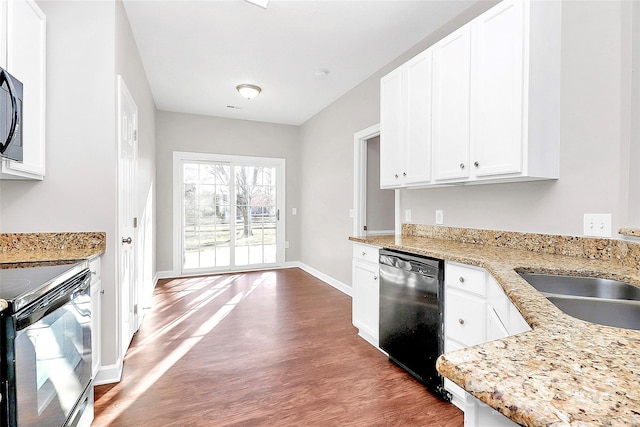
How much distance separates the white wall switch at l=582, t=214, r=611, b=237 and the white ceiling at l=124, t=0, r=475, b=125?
1.82m

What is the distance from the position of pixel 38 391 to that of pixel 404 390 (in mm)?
1912

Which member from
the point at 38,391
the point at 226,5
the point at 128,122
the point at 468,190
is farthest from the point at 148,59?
the point at 468,190

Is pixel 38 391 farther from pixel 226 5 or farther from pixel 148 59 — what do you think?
pixel 148 59

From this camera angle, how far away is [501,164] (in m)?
1.85

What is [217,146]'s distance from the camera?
5.43 m

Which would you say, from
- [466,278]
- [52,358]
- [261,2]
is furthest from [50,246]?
[466,278]

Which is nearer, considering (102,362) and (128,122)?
(102,362)

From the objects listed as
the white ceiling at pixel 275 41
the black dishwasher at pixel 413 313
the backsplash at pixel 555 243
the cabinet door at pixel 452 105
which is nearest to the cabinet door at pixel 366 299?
the black dishwasher at pixel 413 313

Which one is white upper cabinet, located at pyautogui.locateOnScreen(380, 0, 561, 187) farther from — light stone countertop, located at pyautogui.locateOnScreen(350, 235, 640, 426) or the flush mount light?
the flush mount light

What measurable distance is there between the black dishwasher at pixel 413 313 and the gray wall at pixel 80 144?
1945mm

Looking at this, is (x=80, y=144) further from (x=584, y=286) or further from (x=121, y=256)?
(x=584, y=286)

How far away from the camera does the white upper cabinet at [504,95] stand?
5.70 feet

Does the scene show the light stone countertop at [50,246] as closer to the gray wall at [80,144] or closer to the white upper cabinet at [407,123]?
the gray wall at [80,144]

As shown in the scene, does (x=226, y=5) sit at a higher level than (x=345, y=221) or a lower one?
higher
